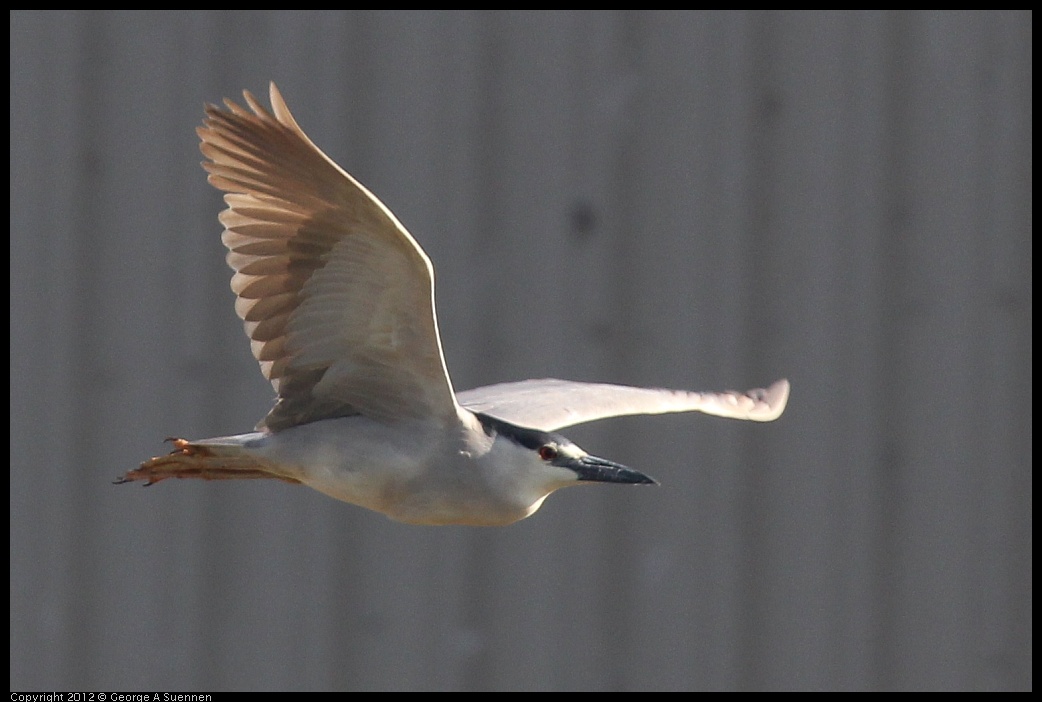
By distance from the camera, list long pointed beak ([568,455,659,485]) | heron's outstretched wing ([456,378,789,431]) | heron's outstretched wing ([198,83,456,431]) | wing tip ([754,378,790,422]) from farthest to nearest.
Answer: wing tip ([754,378,790,422]), heron's outstretched wing ([456,378,789,431]), long pointed beak ([568,455,659,485]), heron's outstretched wing ([198,83,456,431])

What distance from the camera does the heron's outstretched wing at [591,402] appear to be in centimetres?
243

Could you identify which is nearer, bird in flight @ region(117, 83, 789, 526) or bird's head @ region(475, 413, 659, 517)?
bird in flight @ region(117, 83, 789, 526)

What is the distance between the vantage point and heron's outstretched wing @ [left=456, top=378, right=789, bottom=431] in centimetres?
243

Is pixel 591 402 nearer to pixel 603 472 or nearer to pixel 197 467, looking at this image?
pixel 603 472

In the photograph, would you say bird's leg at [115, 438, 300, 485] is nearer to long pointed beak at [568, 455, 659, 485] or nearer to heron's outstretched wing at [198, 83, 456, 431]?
heron's outstretched wing at [198, 83, 456, 431]

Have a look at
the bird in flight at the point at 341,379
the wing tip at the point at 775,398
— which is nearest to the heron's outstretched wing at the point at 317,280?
the bird in flight at the point at 341,379

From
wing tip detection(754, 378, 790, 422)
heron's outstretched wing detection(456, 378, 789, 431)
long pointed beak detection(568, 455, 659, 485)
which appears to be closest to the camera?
long pointed beak detection(568, 455, 659, 485)

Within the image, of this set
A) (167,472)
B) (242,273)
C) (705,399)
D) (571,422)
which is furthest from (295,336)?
(705,399)

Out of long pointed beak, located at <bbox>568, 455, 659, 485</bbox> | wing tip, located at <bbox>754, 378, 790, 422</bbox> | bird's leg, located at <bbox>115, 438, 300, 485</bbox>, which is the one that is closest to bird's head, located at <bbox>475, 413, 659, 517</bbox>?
long pointed beak, located at <bbox>568, 455, 659, 485</bbox>

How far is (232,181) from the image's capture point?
7.05ft

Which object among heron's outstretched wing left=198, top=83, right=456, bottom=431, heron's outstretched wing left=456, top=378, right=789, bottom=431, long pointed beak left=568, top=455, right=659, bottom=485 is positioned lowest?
long pointed beak left=568, top=455, right=659, bottom=485

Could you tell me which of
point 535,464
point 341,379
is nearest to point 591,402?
point 535,464

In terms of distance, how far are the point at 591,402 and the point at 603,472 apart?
11.3 inches

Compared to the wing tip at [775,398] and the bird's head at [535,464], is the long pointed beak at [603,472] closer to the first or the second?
the bird's head at [535,464]
